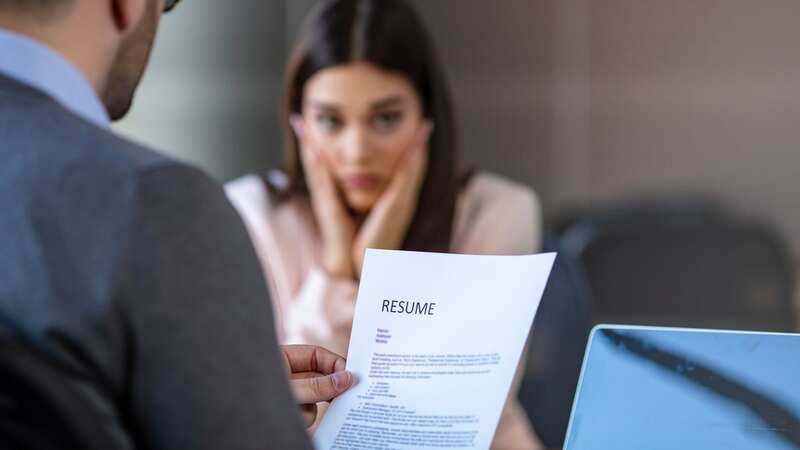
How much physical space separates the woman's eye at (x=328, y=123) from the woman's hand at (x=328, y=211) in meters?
0.06

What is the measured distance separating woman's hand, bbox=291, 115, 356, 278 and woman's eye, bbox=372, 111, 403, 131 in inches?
5.5

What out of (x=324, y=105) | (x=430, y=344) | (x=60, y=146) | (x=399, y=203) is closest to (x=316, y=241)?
(x=399, y=203)

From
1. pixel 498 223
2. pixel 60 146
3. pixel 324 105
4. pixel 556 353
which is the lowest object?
pixel 556 353

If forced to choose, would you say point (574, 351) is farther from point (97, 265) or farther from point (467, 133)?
point (467, 133)

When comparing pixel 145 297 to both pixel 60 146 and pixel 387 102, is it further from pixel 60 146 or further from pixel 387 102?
pixel 387 102

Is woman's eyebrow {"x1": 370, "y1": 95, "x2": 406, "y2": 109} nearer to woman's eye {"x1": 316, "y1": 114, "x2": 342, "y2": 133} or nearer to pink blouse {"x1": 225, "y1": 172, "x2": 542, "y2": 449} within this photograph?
woman's eye {"x1": 316, "y1": 114, "x2": 342, "y2": 133}

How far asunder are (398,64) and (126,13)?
1.32 meters

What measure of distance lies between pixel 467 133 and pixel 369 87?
2604 millimetres

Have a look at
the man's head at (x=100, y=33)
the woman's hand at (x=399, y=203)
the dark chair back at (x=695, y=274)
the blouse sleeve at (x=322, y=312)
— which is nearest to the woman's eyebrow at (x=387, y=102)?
the woman's hand at (x=399, y=203)

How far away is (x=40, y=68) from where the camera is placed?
79cm

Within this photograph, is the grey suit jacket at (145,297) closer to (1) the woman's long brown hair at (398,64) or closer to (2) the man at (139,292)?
(2) the man at (139,292)

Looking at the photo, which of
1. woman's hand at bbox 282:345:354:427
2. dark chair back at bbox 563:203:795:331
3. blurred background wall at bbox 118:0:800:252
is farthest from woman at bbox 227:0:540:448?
blurred background wall at bbox 118:0:800:252

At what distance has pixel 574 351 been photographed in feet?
7.06

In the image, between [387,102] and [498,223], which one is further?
[498,223]
